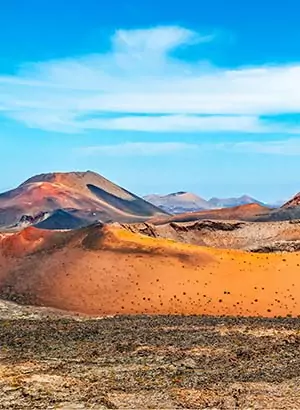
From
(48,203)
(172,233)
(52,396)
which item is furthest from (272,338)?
(48,203)

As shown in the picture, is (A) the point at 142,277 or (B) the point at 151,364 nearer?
(B) the point at 151,364

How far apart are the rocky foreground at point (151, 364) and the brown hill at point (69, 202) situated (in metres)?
125

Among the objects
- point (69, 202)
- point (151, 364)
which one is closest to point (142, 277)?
point (151, 364)

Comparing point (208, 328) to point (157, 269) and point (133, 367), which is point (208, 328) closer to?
point (133, 367)

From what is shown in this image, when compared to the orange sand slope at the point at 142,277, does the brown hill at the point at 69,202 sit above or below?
above

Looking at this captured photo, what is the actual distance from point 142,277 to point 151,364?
15798 millimetres

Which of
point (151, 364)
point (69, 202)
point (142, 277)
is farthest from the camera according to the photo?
point (69, 202)

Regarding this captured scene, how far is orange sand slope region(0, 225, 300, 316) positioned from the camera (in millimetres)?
30766

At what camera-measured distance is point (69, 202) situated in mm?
173250

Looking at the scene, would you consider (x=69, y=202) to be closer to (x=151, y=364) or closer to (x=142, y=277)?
(x=142, y=277)

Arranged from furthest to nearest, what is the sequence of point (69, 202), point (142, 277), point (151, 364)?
point (69, 202) < point (142, 277) < point (151, 364)

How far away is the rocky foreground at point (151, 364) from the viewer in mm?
13781

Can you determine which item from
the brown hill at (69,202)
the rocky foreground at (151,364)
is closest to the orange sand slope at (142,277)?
the rocky foreground at (151,364)

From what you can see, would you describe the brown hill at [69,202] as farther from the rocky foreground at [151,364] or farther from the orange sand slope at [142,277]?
the rocky foreground at [151,364]
